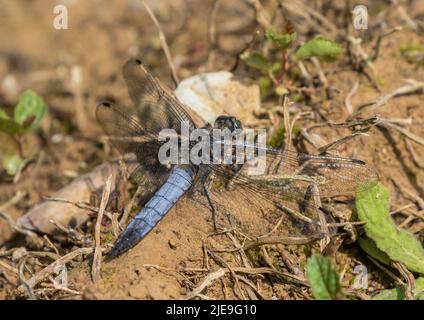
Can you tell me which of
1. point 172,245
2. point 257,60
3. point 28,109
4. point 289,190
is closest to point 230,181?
point 289,190

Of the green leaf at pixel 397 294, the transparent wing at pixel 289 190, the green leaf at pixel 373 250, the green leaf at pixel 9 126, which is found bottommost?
the green leaf at pixel 397 294

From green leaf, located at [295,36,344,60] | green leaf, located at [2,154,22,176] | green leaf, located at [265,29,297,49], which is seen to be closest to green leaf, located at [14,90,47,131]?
green leaf, located at [2,154,22,176]

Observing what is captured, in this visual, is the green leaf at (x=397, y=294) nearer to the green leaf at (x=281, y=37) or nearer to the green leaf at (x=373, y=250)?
the green leaf at (x=373, y=250)

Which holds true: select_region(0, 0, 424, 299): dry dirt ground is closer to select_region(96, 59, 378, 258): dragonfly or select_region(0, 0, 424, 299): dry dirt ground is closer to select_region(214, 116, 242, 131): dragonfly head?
select_region(96, 59, 378, 258): dragonfly

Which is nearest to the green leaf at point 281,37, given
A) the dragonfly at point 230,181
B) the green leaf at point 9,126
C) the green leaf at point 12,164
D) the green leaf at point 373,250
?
the dragonfly at point 230,181

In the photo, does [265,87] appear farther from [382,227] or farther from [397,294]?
[397,294]
